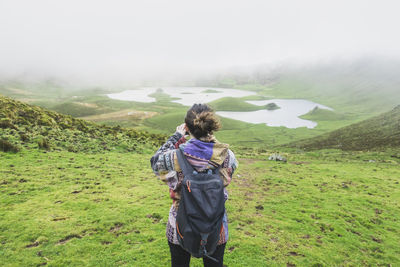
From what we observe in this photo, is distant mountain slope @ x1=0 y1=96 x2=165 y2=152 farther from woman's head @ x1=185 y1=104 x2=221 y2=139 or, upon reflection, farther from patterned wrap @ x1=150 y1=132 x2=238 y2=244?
woman's head @ x1=185 y1=104 x2=221 y2=139

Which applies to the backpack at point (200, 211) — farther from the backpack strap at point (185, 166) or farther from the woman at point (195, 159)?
the woman at point (195, 159)

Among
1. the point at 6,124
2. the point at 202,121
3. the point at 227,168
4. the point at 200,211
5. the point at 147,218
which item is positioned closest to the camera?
the point at 200,211

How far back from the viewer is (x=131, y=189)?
15.8 meters

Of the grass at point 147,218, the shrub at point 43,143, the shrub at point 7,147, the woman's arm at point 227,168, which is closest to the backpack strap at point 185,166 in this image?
the woman's arm at point 227,168

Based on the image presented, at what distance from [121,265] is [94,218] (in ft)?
12.8

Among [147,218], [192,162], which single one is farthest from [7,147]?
[192,162]

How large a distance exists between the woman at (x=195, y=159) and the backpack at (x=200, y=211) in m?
0.33

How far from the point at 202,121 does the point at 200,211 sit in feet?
5.89

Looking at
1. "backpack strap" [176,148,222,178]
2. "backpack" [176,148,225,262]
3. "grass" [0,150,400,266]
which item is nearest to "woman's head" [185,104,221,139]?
"backpack strap" [176,148,222,178]

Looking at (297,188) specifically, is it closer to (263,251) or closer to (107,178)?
(263,251)

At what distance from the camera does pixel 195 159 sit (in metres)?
4.43

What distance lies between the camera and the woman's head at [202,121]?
4.55 metres

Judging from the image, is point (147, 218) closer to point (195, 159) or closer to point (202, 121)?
point (195, 159)

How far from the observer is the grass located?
8.73 m
